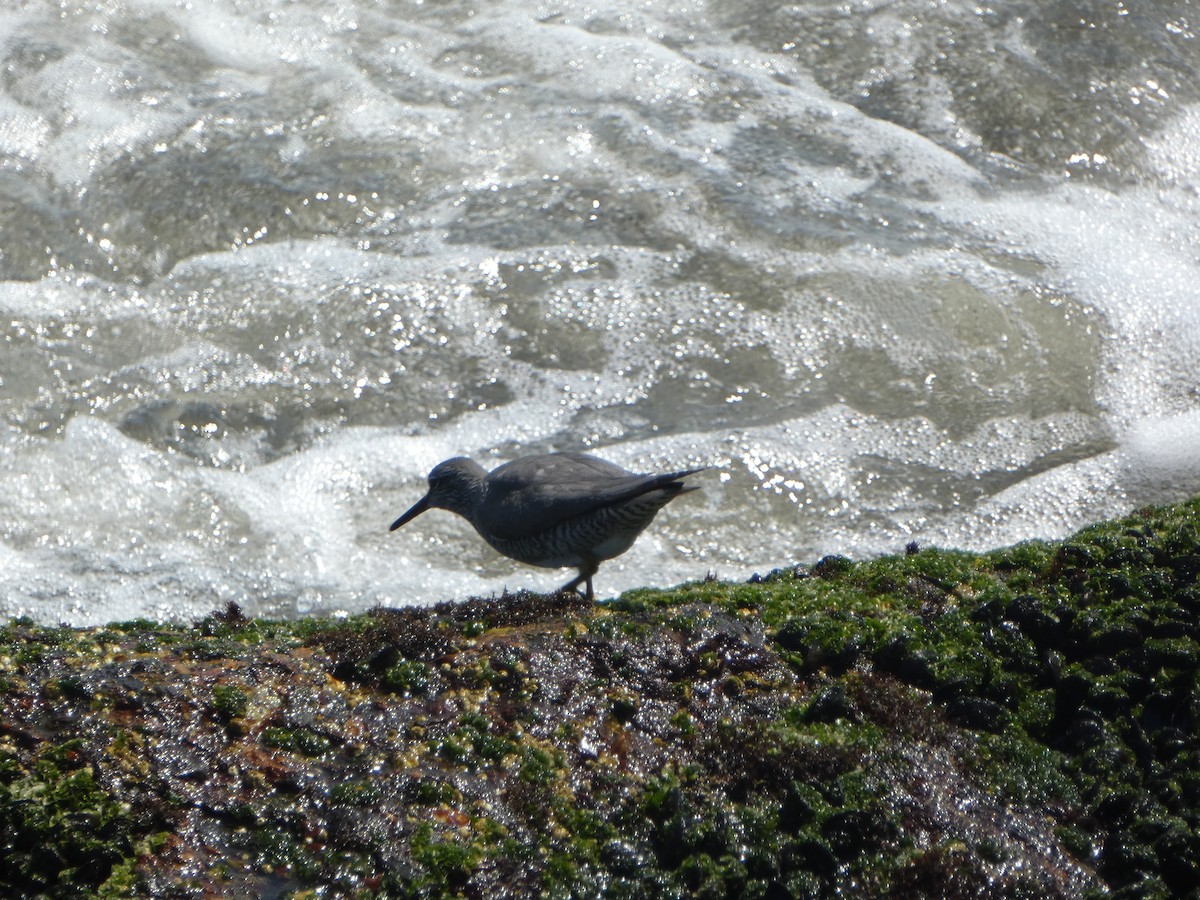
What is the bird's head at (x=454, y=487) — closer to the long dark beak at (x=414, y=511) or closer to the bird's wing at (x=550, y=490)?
the long dark beak at (x=414, y=511)

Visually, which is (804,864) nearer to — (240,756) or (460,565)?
(240,756)

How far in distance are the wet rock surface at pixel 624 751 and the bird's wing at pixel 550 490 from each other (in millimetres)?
1519

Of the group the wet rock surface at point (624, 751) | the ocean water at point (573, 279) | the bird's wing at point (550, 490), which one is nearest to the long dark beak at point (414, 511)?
the ocean water at point (573, 279)

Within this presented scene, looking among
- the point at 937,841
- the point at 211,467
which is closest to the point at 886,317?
the point at 211,467

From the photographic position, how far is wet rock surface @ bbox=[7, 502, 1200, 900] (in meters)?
2.99

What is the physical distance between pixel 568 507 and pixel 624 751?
2471 millimetres

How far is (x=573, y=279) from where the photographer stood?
9.32 meters

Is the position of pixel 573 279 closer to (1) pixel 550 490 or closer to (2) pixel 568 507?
(1) pixel 550 490

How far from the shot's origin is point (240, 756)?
3.19 m

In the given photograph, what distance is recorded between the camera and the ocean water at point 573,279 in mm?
7590

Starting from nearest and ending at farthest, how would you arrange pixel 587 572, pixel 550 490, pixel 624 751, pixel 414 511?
pixel 624 751, pixel 550 490, pixel 587 572, pixel 414 511

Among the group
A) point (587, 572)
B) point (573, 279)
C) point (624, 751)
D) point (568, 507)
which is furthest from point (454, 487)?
point (624, 751)

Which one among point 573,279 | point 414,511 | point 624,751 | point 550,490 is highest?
point 624,751

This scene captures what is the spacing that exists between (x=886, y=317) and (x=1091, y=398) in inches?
59.0
